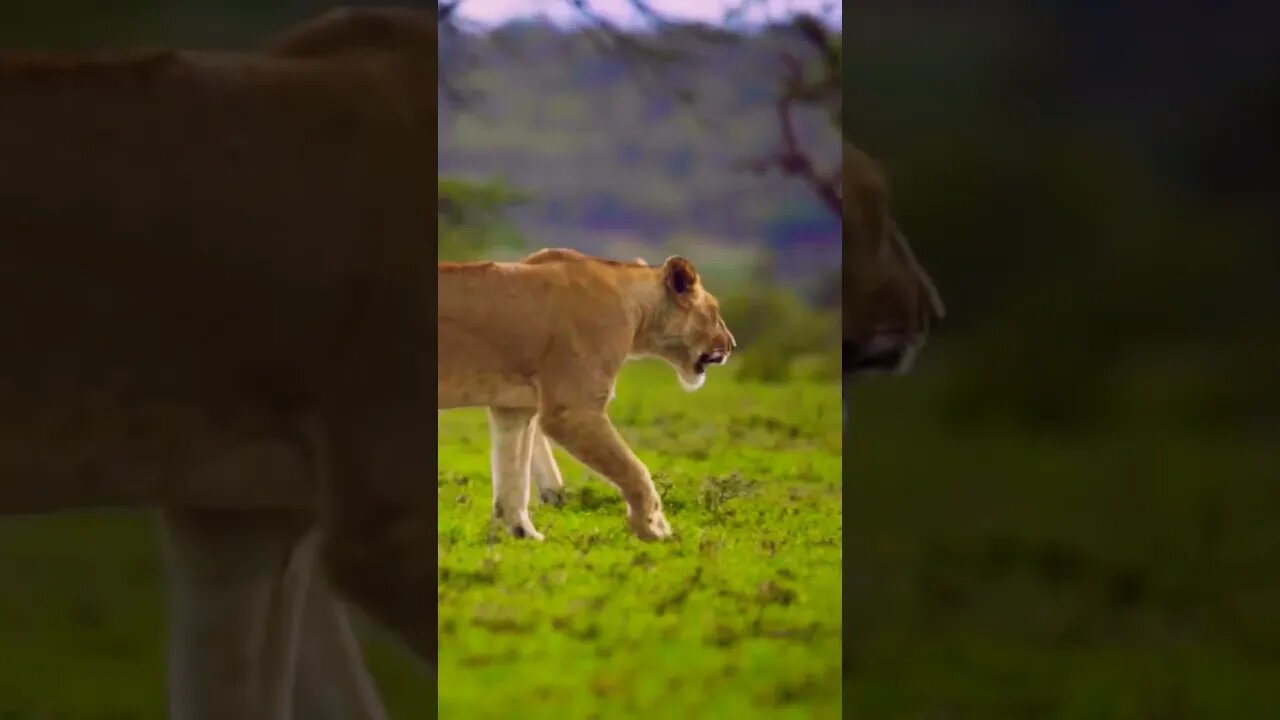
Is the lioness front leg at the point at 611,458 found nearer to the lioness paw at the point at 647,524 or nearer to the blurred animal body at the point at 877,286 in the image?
the lioness paw at the point at 647,524

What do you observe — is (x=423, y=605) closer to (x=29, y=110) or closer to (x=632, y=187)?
(x=632, y=187)

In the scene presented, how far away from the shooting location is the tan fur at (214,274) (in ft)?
6.13

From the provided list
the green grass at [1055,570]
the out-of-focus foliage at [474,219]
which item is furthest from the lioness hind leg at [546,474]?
the green grass at [1055,570]

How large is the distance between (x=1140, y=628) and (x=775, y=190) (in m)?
1.12

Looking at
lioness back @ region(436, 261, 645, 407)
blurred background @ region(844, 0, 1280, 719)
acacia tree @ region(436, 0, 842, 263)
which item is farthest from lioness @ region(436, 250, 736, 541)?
blurred background @ region(844, 0, 1280, 719)

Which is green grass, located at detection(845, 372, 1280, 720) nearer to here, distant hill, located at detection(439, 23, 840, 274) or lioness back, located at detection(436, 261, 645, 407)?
distant hill, located at detection(439, 23, 840, 274)

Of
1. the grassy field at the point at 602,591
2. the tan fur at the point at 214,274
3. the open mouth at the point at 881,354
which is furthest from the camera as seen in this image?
the open mouth at the point at 881,354

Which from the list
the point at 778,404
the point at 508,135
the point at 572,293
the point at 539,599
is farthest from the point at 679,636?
the point at 508,135

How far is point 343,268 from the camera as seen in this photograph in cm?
193

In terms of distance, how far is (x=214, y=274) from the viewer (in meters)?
1.90

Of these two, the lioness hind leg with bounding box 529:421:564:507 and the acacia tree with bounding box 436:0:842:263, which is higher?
the acacia tree with bounding box 436:0:842:263

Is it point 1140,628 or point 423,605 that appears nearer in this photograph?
point 423,605

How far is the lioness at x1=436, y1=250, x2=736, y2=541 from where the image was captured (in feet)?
6.62

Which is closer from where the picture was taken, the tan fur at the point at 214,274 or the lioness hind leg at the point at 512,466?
the tan fur at the point at 214,274
